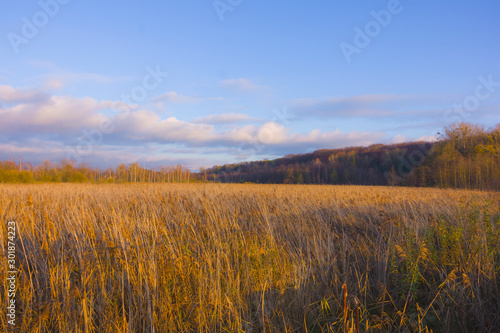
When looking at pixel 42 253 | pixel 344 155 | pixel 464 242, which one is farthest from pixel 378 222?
pixel 344 155

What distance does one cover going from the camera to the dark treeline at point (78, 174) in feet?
75.3

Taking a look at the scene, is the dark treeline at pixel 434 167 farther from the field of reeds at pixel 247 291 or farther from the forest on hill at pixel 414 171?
the field of reeds at pixel 247 291

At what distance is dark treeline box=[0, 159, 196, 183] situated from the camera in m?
23.0

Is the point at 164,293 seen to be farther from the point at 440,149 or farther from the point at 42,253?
the point at 440,149

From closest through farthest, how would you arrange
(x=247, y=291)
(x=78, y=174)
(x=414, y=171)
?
(x=247, y=291) → (x=78, y=174) → (x=414, y=171)

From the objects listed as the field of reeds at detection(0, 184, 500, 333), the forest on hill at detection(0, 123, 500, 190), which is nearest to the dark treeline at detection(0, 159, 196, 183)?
the forest on hill at detection(0, 123, 500, 190)

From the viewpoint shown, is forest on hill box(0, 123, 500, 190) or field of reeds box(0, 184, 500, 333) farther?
forest on hill box(0, 123, 500, 190)

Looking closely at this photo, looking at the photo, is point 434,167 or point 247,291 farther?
point 434,167

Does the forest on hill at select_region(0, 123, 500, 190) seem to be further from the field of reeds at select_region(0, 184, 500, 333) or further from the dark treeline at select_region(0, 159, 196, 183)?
the field of reeds at select_region(0, 184, 500, 333)

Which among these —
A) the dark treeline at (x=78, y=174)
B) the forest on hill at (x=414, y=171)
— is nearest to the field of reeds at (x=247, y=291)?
the forest on hill at (x=414, y=171)

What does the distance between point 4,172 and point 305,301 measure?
2889 cm

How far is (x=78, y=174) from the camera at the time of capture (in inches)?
1017

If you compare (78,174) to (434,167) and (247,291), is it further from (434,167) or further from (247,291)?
(434,167)

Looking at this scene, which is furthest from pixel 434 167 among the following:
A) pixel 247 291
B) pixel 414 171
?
pixel 247 291
